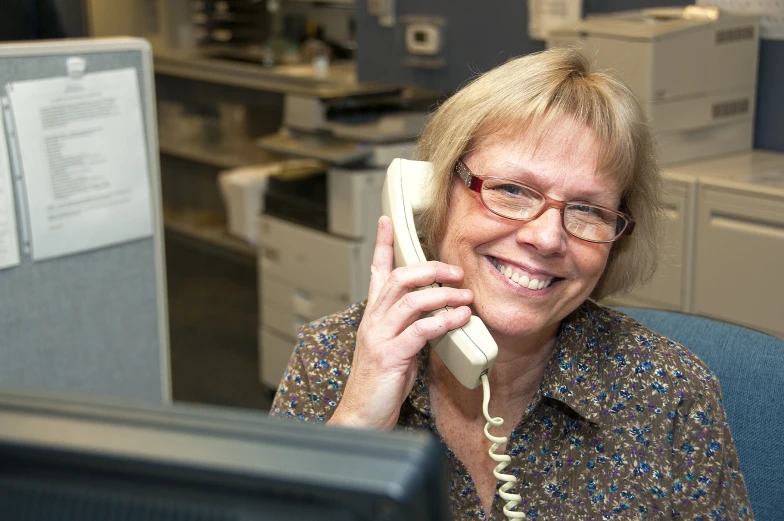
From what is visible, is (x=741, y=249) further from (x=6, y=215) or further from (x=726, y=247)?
(x=6, y=215)

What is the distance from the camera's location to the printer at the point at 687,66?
2.38 m

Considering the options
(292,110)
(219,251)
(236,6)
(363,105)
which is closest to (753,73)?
(363,105)

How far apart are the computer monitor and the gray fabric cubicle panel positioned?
1443 mm

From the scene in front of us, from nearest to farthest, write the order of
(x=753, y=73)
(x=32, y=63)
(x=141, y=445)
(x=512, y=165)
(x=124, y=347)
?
(x=141, y=445)
(x=512, y=165)
(x=32, y=63)
(x=124, y=347)
(x=753, y=73)

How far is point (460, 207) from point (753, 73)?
1.76 m

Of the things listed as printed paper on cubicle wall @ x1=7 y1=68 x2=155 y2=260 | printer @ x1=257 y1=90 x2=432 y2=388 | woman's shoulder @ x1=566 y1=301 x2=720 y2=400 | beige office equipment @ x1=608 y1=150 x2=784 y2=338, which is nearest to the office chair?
woman's shoulder @ x1=566 y1=301 x2=720 y2=400

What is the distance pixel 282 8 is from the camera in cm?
543

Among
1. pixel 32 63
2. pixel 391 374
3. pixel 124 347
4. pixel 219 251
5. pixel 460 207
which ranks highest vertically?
pixel 32 63

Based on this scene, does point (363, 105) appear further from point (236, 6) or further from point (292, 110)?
point (236, 6)

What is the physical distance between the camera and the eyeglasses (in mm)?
1147

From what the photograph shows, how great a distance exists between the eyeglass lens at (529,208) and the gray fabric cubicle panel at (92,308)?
0.90m

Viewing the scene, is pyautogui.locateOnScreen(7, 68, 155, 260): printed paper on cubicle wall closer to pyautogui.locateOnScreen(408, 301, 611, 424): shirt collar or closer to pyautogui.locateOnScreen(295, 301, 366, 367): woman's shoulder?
pyautogui.locateOnScreen(295, 301, 366, 367): woman's shoulder

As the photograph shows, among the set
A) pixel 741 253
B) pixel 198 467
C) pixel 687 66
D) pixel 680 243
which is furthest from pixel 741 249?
pixel 198 467

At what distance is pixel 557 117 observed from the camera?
3.75ft
